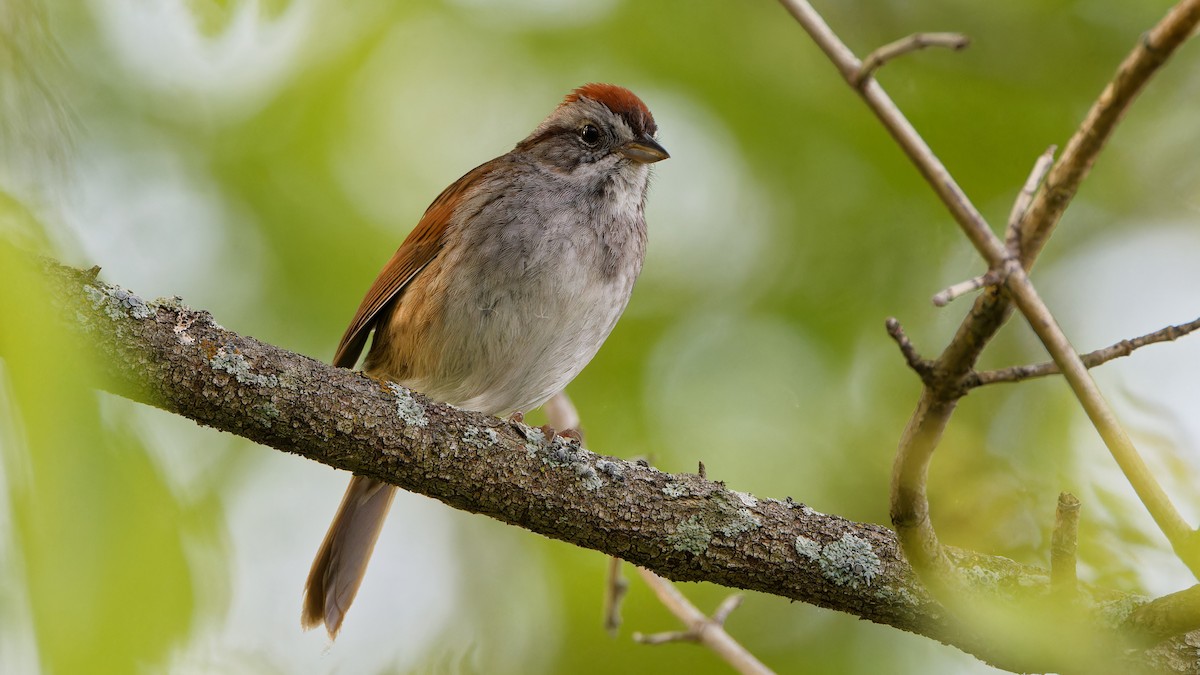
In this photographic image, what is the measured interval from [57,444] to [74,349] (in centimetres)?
14

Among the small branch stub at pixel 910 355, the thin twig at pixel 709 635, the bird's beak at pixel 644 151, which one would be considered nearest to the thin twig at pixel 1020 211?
the small branch stub at pixel 910 355

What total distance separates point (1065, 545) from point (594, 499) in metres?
1.26

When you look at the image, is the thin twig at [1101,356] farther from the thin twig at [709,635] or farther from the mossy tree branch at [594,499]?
the thin twig at [709,635]

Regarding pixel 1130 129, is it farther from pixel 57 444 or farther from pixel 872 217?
pixel 57 444

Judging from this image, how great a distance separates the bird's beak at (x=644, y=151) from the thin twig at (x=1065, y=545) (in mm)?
2491

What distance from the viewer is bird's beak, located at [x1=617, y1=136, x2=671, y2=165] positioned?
15.0 feet

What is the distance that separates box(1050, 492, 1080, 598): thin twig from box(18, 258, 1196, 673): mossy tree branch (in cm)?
30

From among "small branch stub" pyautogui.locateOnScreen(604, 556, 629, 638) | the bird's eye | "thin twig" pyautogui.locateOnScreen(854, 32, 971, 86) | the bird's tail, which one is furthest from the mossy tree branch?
the bird's eye

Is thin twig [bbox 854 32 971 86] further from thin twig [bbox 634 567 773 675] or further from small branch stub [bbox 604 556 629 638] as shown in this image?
small branch stub [bbox 604 556 629 638]

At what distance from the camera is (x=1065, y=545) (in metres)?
2.45

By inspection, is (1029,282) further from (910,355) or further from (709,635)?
(709,635)

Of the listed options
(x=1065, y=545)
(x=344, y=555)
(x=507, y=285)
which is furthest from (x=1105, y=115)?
Answer: (x=344, y=555)

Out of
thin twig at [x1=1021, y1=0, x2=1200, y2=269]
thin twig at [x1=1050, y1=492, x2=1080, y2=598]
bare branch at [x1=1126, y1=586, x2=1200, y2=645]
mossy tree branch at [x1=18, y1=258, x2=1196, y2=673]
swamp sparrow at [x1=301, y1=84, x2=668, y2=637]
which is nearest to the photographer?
thin twig at [x1=1021, y1=0, x2=1200, y2=269]

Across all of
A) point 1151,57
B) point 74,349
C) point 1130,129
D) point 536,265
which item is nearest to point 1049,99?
point 1130,129
